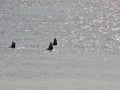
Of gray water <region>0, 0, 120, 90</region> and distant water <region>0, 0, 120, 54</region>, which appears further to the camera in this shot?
distant water <region>0, 0, 120, 54</region>

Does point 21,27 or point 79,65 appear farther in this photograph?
point 21,27

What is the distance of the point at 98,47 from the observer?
71312 millimetres

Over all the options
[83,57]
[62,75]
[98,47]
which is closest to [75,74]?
[62,75]

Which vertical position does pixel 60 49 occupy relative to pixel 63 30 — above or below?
below

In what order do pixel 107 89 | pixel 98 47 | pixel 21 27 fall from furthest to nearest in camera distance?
pixel 21 27 → pixel 98 47 → pixel 107 89

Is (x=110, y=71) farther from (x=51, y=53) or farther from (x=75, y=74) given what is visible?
(x=51, y=53)

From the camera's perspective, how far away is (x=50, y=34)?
286 ft

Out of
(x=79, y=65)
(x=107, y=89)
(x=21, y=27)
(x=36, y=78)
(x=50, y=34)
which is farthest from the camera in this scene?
(x=21, y=27)

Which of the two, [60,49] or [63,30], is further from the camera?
[63,30]

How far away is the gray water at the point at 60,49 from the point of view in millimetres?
49281

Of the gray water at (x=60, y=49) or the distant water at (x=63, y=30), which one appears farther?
the distant water at (x=63, y=30)

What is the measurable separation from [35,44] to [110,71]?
2404cm

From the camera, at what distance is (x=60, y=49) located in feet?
225

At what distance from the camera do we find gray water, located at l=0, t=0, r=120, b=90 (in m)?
49.3
